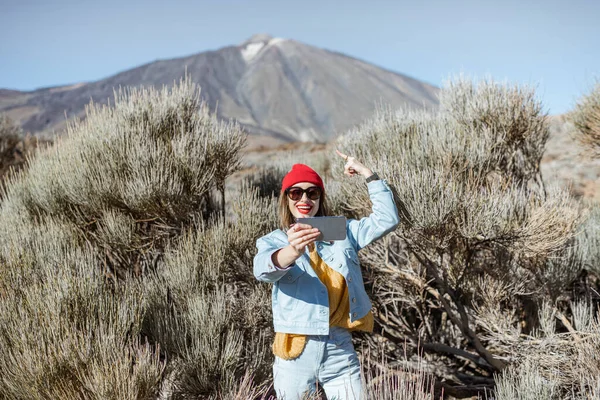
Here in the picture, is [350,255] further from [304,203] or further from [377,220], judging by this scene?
[304,203]

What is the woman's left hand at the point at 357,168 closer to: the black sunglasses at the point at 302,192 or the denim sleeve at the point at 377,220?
the denim sleeve at the point at 377,220

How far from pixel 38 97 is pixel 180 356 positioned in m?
193

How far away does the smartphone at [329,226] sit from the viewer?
2180mm

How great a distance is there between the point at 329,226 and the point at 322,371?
82 cm

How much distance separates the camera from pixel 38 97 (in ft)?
553

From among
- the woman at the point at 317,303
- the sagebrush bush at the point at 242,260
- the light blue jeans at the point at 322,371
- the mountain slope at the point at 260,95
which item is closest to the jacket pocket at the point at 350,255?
the woman at the point at 317,303

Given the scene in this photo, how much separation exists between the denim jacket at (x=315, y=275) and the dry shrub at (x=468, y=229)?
99 cm

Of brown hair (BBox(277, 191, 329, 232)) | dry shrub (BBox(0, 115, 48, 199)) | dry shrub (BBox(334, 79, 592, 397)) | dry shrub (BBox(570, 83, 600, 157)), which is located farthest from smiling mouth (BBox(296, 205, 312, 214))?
dry shrub (BBox(0, 115, 48, 199))

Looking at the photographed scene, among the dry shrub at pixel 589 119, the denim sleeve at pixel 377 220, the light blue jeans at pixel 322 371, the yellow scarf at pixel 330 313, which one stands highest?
the dry shrub at pixel 589 119

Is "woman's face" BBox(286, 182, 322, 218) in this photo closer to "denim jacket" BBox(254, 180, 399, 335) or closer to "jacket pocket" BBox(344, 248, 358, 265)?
"denim jacket" BBox(254, 180, 399, 335)

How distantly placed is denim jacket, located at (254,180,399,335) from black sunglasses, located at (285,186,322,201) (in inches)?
8.4

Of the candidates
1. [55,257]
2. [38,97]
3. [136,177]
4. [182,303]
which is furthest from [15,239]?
[38,97]

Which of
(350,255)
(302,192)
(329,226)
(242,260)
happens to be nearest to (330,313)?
(350,255)

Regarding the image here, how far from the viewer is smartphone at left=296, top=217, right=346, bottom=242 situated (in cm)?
218
